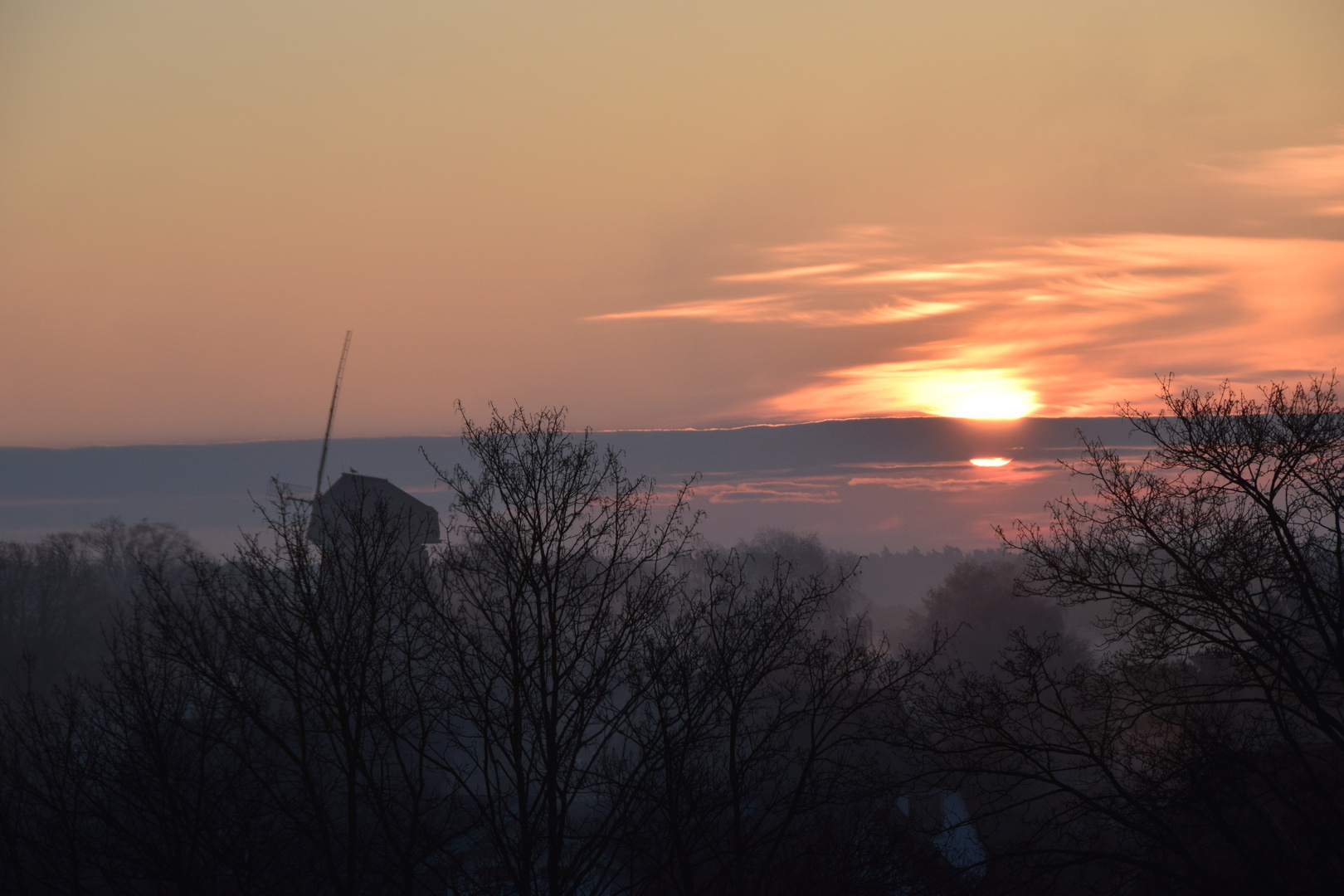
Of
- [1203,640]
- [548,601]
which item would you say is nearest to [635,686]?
[548,601]

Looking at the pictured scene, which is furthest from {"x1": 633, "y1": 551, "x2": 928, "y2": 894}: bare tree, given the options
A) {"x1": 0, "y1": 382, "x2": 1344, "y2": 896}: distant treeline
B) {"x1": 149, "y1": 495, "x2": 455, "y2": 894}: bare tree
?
{"x1": 149, "y1": 495, "x2": 455, "y2": 894}: bare tree

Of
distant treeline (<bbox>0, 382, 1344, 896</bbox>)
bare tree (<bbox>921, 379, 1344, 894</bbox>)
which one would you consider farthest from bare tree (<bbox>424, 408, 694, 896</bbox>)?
bare tree (<bbox>921, 379, 1344, 894</bbox>)

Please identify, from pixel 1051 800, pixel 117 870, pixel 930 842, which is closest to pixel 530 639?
pixel 117 870

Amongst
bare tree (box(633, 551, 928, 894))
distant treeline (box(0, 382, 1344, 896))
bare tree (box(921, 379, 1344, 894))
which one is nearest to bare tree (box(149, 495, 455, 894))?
distant treeline (box(0, 382, 1344, 896))

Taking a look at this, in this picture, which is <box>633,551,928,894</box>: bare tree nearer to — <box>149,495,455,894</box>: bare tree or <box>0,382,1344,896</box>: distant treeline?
<box>0,382,1344,896</box>: distant treeline

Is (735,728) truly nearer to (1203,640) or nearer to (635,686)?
(635,686)

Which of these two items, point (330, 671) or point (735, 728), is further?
point (735, 728)

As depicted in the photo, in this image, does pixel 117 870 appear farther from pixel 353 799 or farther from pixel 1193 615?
pixel 1193 615

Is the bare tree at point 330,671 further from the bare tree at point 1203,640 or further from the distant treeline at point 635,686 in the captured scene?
the bare tree at point 1203,640

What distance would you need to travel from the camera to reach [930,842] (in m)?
19.1

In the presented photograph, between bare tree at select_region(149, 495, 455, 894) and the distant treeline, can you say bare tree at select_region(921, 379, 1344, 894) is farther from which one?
bare tree at select_region(149, 495, 455, 894)

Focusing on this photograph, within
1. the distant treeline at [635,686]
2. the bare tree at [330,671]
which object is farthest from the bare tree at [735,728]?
the bare tree at [330,671]

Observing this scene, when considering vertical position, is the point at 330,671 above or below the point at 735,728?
above

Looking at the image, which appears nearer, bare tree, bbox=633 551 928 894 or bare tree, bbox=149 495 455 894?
bare tree, bbox=149 495 455 894
